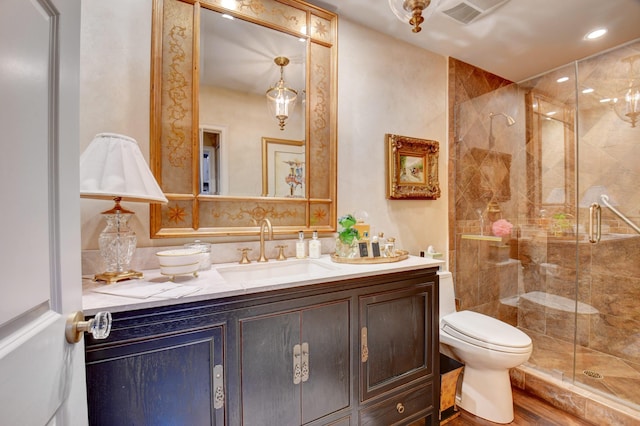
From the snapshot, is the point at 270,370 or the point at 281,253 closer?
the point at 270,370

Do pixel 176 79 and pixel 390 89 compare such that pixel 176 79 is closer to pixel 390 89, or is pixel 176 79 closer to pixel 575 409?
pixel 390 89

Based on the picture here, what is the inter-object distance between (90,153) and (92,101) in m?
0.40

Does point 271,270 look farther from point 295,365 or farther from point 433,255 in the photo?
point 433,255

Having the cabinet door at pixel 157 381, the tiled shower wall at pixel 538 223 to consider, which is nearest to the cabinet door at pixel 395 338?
the cabinet door at pixel 157 381

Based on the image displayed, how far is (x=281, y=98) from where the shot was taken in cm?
172

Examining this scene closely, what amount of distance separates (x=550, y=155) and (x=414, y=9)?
2162 mm

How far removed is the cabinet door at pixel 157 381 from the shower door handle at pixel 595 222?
9.48ft

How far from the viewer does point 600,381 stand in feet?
6.18

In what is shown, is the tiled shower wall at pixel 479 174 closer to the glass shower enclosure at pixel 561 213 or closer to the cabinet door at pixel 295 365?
the glass shower enclosure at pixel 561 213

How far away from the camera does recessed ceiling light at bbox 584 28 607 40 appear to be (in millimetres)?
2037

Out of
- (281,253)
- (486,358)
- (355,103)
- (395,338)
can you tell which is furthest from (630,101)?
(281,253)

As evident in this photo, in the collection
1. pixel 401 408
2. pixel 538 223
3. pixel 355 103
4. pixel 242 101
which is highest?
pixel 355 103

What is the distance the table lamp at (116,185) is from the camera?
102 centimetres

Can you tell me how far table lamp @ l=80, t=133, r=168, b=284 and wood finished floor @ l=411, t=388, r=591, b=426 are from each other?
185 centimetres
